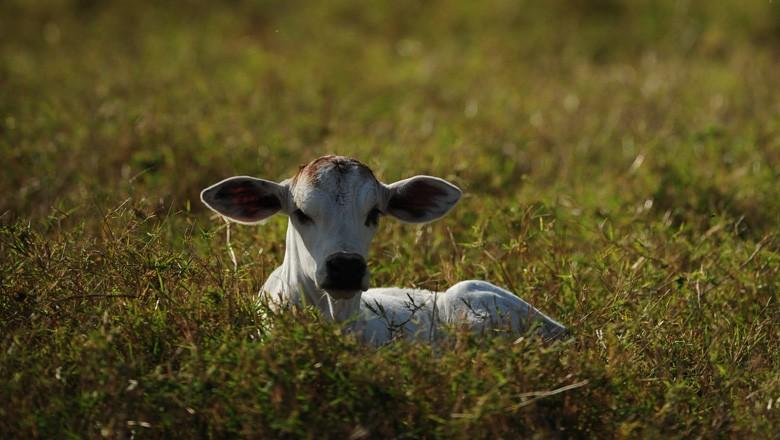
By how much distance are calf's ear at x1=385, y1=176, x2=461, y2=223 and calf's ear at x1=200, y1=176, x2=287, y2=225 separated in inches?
19.4

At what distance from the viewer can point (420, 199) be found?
16.9 feet

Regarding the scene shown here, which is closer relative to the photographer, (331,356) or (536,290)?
(331,356)

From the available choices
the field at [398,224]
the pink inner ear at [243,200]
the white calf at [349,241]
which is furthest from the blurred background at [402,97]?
the white calf at [349,241]

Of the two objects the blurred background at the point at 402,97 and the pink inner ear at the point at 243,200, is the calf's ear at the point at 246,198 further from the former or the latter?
the blurred background at the point at 402,97

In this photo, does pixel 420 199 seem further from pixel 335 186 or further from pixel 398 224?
pixel 398 224

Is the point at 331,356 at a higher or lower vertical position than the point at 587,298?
higher

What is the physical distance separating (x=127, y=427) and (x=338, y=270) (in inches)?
39.9

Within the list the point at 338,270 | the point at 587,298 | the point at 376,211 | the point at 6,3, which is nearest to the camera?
the point at 338,270

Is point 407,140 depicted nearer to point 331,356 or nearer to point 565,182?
A: point 565,182

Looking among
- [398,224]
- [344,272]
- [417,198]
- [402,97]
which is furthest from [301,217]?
[402,97]

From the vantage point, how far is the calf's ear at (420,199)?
16.7 feet

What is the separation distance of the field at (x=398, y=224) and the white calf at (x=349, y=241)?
0.72ft

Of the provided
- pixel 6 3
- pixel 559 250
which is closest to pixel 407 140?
pixel 559 250

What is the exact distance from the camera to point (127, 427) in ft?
13.1
